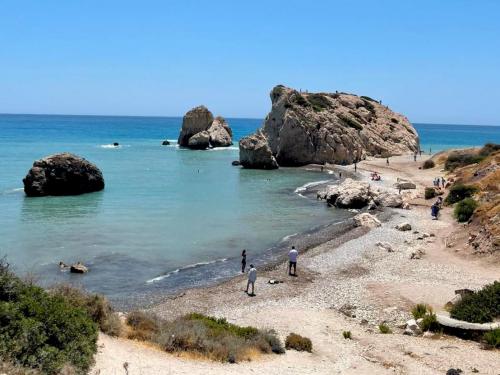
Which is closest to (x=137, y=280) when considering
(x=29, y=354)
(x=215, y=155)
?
(x=29, y=354)

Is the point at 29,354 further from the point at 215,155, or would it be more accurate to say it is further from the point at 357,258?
the point at 215,155

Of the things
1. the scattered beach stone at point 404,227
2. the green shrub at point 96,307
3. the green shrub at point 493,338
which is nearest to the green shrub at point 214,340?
the green shrub at point 96,307

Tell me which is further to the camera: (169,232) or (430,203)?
(430,203)

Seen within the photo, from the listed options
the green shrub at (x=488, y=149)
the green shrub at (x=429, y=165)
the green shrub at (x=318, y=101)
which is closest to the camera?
the green shrub at (x=488, y=149)

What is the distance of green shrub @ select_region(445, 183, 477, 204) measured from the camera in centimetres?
4094

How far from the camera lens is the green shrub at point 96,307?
13727 millimetres

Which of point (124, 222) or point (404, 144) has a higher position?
point (404, 144)

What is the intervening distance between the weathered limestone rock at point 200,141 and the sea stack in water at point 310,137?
23.5 meters

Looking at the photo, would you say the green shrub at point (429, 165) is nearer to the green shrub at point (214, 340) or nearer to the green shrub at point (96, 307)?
the green shrub at point (214, 340)

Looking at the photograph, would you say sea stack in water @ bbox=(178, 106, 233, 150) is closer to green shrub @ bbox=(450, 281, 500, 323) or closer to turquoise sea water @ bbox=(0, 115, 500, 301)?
turquoise sea water @ bbox=(0, 115, 500, 301)

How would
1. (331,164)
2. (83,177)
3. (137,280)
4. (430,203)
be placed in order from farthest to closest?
(331,164) < (83,177) < (430,203) < (137,280)

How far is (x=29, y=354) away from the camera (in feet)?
32.2

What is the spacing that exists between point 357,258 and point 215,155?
6721 cm

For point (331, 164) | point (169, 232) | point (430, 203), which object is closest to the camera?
point (169, 232)
